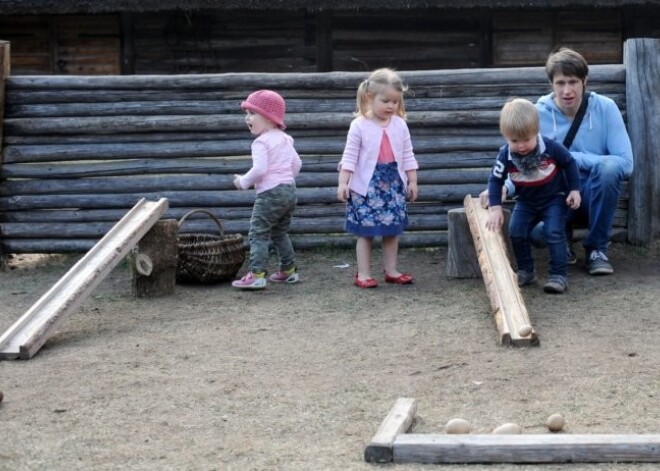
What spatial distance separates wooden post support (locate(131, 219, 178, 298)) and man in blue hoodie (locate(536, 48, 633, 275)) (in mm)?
2434

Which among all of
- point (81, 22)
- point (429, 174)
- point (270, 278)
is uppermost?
point (81, 22)

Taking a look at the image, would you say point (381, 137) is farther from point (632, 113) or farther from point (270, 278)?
point (632, 113)

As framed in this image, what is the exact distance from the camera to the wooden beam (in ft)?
12.6

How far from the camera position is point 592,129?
761 cm

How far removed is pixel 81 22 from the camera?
1716 cm

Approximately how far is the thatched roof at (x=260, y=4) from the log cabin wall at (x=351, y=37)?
959mm

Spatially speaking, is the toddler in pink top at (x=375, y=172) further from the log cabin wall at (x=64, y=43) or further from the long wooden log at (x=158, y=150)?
the log cabin wall at (x=64, y=43)

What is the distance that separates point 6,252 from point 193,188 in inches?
58.5

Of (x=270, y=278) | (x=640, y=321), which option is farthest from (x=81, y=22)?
(x=640, y=321)

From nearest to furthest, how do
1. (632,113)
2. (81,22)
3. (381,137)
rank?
(381,137), (632,113), (81,22)

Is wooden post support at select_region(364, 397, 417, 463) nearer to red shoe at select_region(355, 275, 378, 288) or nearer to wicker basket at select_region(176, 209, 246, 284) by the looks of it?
red shoe at select_region(355, 275, 378, 288)

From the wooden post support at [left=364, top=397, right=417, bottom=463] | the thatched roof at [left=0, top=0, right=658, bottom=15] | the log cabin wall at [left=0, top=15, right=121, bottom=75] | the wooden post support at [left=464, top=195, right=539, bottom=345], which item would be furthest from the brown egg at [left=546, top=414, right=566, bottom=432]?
the log cabin wall at [left=0, top=15, right=121, bottom=75]

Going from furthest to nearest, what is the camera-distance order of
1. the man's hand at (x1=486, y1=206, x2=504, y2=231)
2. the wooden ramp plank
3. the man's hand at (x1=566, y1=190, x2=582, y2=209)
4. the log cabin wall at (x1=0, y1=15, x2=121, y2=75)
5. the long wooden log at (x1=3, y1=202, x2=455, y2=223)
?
the log cabin wall at (x1=0, y1=15, x2=121, y2=75), the long wooden log at (x1=3, y1=202, x2=455, y2=223), the man's hand at (x1=486, y1=206, x2=504, y2=231), the man's hand at (x1=566, y1=190, x2=582, y2=209), the wooden ramp plank

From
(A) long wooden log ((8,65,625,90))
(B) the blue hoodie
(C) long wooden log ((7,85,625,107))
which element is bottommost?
(B) the blue hoodie
